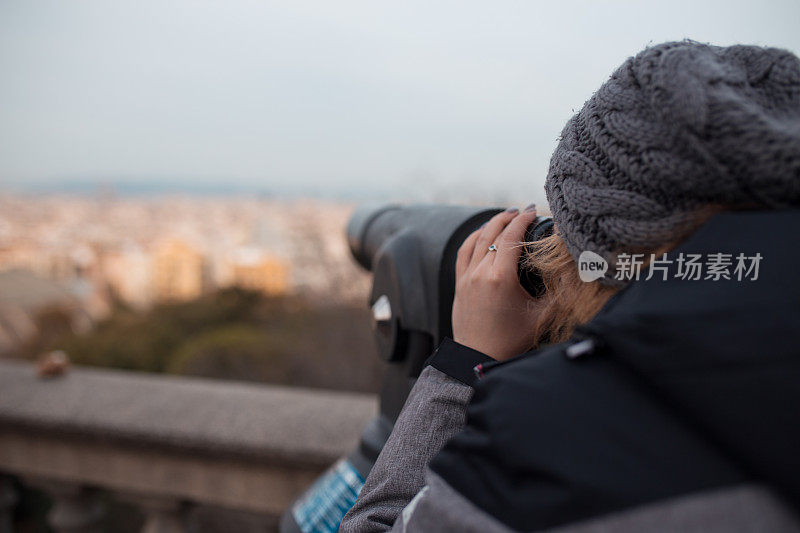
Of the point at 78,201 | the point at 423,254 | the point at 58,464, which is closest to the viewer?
the point at 423,254

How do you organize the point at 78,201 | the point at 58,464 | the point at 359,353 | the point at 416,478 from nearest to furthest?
the point at 416,478
the point at 58,464
the point at 359,353
the point at 78,201

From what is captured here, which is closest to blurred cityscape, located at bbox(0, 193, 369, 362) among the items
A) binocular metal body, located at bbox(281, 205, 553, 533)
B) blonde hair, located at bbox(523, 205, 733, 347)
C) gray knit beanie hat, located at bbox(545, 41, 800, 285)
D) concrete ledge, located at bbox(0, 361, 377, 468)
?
concrete ledge, located at bbox(0, 361, 377, 468)

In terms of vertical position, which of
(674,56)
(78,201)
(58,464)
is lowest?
(78,201)

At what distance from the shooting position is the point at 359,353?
3432 millimetres

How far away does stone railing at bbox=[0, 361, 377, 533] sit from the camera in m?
1.61

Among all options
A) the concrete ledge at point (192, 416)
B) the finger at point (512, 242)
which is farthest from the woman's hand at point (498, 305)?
the concrete ledge at point (192, 416)

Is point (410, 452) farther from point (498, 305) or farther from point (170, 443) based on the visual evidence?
point (170, 443)

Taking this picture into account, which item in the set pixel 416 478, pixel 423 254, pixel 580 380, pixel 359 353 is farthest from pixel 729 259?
pixel 359 353

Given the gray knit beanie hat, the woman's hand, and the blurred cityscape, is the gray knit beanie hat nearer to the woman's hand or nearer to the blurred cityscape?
the woman's hand

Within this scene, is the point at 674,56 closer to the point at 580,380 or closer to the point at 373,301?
the point at 580,380

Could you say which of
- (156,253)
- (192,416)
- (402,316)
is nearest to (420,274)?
(402,316)

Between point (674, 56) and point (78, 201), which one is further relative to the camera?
point (78, 201)

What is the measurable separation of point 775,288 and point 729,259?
47 millimetres

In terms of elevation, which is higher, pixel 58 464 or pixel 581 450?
pixel 581 450
